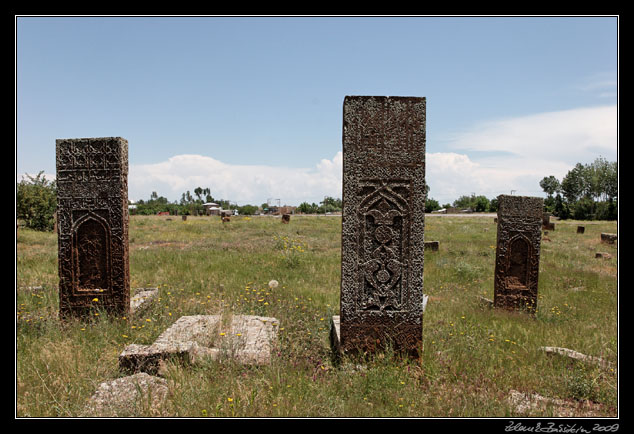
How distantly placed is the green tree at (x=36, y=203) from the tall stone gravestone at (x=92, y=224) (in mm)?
15916

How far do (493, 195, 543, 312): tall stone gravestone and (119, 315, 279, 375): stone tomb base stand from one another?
4.45 metres

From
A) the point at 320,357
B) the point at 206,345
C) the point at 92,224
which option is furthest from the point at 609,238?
the point at 92,224

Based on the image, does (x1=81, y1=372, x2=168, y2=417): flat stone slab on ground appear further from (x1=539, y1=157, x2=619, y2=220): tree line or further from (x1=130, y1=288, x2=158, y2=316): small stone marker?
(x1=539, y1=157, x2=619, y2=220): tree line

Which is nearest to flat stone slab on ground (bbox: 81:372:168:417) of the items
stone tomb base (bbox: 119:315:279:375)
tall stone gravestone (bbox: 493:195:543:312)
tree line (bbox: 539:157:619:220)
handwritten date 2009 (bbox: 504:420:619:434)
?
stone tomb base (bbox: 119:315:279:375)

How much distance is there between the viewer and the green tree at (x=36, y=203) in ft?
57.0

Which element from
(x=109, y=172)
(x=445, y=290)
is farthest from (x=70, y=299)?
(x=445, y=290)

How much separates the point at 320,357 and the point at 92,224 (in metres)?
3.70

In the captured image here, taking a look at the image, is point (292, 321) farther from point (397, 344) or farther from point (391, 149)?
point (391, 149)

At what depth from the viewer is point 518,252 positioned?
264 inches

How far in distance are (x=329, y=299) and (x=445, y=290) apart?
293 cm

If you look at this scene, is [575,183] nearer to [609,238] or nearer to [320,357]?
[609,238]

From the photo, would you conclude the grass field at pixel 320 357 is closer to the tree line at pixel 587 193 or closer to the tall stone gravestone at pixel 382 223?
the tall stone gravestone at pixel 382 223

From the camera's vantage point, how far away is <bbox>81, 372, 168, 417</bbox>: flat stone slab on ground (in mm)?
2682

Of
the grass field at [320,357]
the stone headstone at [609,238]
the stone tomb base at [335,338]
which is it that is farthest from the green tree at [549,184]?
the stone tomb base at [335,338]
